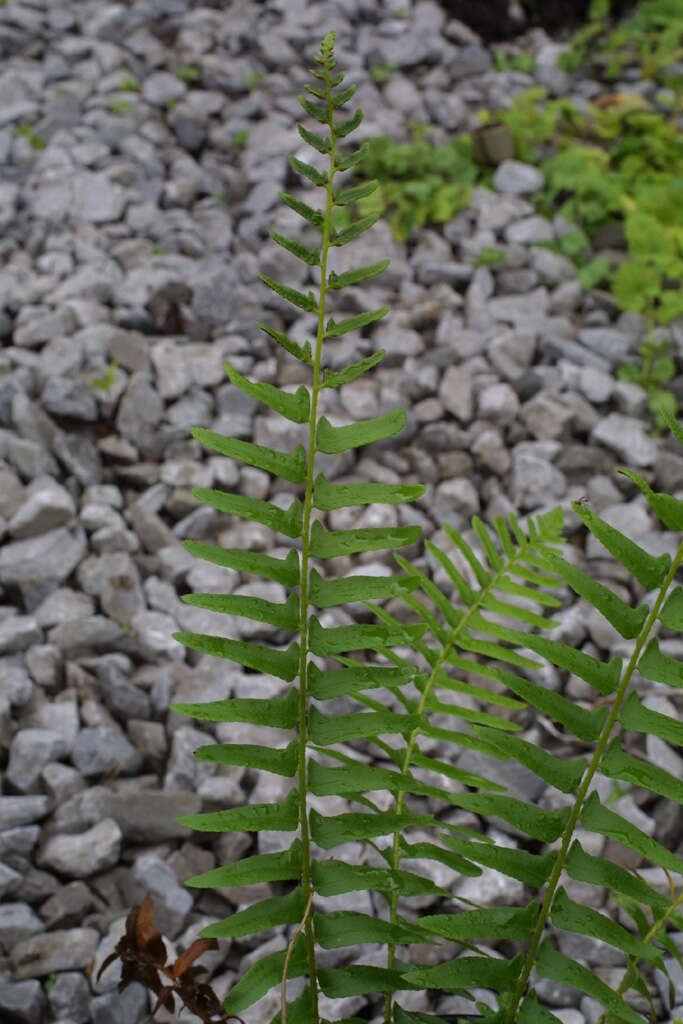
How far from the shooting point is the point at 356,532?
3.08 feet

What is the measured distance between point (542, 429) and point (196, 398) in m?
0.86

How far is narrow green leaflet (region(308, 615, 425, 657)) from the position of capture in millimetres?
938

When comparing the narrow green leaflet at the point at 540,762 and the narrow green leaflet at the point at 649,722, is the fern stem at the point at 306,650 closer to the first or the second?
the narrow green leaflet at the point at 540,762

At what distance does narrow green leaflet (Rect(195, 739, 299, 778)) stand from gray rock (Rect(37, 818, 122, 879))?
2.49 feet

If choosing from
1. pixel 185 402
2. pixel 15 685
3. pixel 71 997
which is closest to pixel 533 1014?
pixel 71 997

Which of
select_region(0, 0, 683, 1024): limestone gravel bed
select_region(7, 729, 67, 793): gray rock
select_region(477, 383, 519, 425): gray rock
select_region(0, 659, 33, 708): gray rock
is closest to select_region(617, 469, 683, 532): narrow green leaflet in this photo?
select_region(0, 0, 683, 1024): limestone gravel bed

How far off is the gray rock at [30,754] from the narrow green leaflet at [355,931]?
856 mm

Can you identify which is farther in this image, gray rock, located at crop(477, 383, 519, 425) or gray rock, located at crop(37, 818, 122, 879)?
gray rock, located at crop(477, 383, 519, 425)

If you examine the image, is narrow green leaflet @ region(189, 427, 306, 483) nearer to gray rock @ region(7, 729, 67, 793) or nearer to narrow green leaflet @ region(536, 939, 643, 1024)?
narrow green leaflet @ region(536, 939, 643, 1024)

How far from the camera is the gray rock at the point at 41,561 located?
2.09 m

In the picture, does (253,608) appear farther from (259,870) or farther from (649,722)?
(649,722)

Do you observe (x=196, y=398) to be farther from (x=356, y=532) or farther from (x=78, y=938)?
(x=356, y=532)

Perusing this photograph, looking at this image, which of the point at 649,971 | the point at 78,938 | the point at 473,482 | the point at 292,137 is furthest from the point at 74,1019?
the point at 292,137

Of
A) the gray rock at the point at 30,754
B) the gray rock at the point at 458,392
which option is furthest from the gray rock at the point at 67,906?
the gray rock at the point at 458,392
